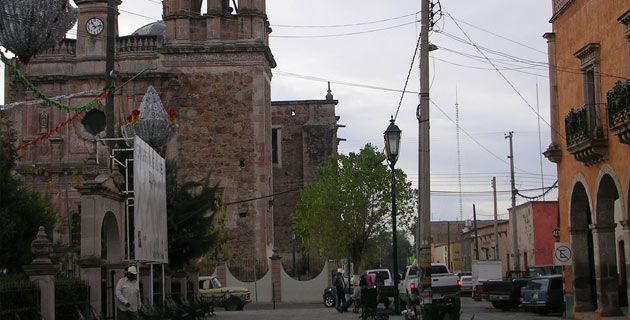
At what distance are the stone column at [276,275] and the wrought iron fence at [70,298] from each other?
77.6 ft

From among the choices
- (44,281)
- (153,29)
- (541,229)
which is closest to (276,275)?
(153,29)

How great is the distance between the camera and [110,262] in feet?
65.1

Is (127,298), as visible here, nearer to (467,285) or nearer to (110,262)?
(110,262)

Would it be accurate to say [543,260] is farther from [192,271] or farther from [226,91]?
[192,271]

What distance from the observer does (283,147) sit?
53.1 meters

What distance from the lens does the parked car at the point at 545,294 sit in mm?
28453

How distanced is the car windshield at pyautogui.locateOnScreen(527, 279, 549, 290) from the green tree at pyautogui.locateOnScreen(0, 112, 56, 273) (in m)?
15.4

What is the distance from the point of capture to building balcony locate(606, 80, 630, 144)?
1950 cm

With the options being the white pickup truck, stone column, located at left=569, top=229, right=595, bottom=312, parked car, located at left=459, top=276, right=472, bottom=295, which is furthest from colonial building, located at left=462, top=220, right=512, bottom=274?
stone column, located at left=569, top=229, right=595, bottom=312

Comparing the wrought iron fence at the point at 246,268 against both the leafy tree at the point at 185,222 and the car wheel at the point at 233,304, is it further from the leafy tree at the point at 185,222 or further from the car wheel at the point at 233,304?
the leafy tree at the point at 185,222

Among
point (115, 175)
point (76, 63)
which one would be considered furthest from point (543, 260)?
point (115, 175)

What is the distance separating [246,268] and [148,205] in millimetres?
20922

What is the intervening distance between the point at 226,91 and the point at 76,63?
7.12 meters

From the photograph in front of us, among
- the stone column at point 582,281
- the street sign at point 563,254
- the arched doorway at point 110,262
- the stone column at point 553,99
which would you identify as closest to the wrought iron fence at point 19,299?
the arched doorway at point 110,262
